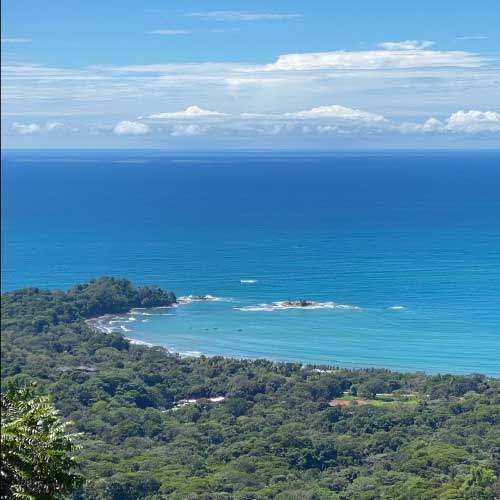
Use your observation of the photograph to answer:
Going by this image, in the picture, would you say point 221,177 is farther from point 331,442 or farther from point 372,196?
point 331,442

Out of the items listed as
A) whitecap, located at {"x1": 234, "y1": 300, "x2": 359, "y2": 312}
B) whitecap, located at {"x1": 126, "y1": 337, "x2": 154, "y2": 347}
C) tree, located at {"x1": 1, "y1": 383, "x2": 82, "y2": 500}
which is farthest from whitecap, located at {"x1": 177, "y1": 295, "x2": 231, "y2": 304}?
tree, located at {"x1": 1, "y1": 383, "x2": 82, "y2": 500}

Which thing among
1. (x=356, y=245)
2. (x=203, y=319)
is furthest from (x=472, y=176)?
(x=203, y=319)

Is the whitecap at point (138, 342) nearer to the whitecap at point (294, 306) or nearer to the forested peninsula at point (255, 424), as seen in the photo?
the forested peninsula at point (255, 424)

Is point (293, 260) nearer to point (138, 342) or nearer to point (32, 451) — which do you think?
point (138, 342)

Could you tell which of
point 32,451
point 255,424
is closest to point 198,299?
point 255,424

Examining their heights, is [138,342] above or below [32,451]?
below

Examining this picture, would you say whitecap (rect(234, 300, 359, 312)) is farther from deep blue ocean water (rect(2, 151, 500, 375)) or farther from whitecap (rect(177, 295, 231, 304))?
whitecap (rect(177, 295, 231, 304))
